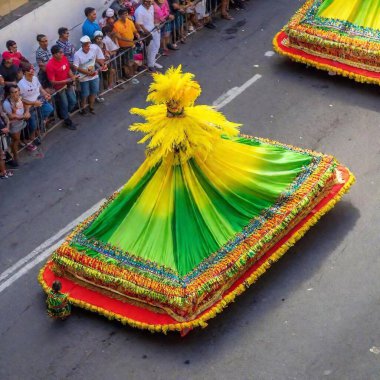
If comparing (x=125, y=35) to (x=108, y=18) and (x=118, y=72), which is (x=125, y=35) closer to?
(x=108, y=18)

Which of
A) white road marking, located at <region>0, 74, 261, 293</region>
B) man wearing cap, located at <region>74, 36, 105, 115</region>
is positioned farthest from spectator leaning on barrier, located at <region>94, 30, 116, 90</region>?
white road marking, located at <region>0, 74, 261, 293</region>

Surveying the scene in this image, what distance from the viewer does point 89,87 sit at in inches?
662

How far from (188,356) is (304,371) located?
143 centimetres

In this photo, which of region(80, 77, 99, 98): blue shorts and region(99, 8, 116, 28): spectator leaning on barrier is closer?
region(80, 77, 99, 98): blue shorts

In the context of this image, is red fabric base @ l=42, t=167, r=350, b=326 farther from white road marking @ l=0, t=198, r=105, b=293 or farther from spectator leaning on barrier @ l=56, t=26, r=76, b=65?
spectator leaning on barrier @ l=56, t=26, r=76, b=65

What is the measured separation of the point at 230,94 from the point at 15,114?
401 centimetres

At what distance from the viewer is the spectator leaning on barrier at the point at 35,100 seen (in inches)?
611

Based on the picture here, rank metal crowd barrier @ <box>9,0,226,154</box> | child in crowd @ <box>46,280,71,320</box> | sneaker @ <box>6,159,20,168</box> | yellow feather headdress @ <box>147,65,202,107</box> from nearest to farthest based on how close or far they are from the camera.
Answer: yellow feather headdress @ <box>147,65,202,107</box>, child in crowd @ <box>46,280,71,320</box>, sneaker @ <box>6,159,20,168</box>, metal crowd barrier @ <box>9,0,226,154</box>

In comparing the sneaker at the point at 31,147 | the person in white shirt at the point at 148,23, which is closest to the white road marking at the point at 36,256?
the sneaker at the point at 31,147

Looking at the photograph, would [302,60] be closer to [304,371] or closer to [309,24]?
[309,24]

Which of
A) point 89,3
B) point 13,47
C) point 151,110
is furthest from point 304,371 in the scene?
point 89,3

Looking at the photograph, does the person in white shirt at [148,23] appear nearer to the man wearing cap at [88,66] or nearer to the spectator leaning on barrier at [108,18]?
the spectator leaning on barrier at [108,18]

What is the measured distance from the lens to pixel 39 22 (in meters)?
17.1

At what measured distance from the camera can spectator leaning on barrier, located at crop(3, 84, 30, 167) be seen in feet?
49.5
